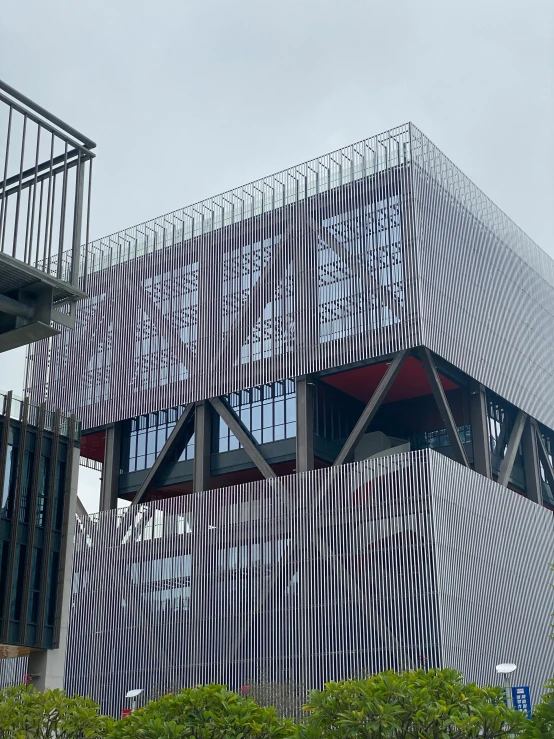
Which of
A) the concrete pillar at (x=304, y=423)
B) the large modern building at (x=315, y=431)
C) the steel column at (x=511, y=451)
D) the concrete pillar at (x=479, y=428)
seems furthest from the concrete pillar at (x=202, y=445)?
the steel column at (x=511, y=451)

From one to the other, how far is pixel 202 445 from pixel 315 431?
634cm

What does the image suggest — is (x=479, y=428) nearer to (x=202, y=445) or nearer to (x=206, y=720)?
(x=202, y=445)

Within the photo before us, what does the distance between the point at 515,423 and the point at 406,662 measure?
2016 cm

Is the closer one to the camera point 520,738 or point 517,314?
point 520,738

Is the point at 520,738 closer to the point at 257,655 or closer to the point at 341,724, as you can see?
the point at 341,724

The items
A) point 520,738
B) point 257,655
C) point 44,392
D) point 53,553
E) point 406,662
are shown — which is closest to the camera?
point 520,738

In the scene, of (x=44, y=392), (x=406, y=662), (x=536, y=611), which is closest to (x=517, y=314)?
(x=536, y=611)

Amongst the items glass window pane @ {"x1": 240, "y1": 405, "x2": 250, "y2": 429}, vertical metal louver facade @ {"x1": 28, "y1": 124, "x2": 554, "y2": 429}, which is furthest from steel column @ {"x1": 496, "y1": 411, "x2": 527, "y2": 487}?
glass window pane @ {"x1": 240, "y1": 405, "x2": 250, "y2": 429}

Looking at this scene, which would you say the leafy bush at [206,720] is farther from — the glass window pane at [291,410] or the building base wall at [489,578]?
the glass window pane at [291,410]

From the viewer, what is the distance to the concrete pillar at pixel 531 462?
65312mm

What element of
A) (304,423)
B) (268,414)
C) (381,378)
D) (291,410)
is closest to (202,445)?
(268,414)

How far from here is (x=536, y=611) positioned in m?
56.6

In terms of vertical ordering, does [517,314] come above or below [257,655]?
above

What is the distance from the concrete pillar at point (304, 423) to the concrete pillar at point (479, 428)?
8809mm
